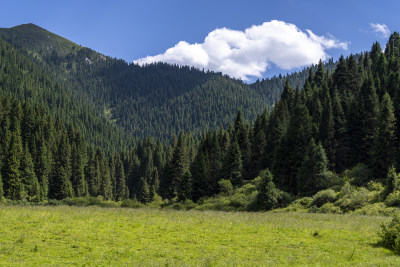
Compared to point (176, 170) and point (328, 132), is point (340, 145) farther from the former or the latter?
point (176, 170)

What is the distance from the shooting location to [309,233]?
23688mm

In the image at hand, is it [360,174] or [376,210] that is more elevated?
[360,174]

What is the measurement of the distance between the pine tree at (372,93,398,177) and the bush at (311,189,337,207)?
1377 cm

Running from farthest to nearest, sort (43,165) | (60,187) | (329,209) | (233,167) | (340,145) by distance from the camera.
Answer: (43,165) < (60,187) < (233,167) < (340,145) < (329,209)

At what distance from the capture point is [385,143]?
Result: 54.2 meters

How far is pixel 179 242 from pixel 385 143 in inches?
1928

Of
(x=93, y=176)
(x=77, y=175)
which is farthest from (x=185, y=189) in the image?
(x=93, y=176)

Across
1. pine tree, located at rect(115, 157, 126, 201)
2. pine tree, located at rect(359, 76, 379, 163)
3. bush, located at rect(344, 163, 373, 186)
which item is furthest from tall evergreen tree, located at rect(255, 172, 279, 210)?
pine tree, located at rect(115, 157, 126, 201)

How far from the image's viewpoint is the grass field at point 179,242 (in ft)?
54.5

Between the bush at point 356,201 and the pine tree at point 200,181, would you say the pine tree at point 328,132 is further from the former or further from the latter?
the pine tree at point 200,181

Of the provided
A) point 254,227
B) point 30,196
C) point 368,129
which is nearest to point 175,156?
point 30,196

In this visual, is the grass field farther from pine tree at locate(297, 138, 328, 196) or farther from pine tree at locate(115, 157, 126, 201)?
pine tree at locate(115, 157, 126, 201)

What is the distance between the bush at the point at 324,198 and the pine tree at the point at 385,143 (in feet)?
45.2

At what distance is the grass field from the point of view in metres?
16.6
